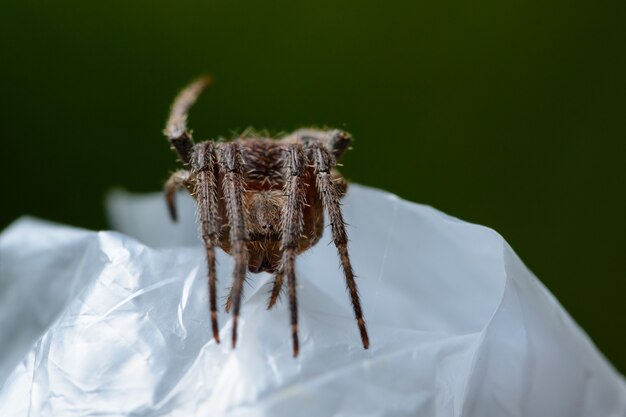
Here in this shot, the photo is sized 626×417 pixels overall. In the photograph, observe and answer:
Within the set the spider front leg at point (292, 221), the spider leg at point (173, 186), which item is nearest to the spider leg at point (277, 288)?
the spider front leg at point (292, 221)

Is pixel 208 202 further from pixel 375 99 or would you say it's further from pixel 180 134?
pixel 375 99

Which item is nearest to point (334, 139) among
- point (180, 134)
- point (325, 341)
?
point (180, 134)

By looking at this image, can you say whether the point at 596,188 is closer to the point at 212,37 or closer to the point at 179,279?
the point at 212,37

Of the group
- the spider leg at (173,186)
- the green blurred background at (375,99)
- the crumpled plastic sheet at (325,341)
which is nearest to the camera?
the crumpled plastic sheet at (325,341)

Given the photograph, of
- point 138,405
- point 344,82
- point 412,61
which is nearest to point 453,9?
point 412,61

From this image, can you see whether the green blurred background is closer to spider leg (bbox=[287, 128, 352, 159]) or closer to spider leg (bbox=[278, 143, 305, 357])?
spider leg (bbox=[287, 128, 352, 159])

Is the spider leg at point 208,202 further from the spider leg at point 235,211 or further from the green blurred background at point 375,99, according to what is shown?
the green blurred background at point 375,99
